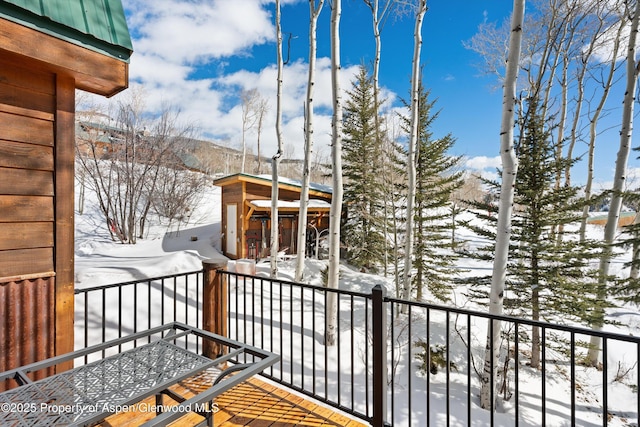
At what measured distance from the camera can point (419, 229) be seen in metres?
8.83

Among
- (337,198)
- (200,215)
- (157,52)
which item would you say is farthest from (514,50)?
(200,215)

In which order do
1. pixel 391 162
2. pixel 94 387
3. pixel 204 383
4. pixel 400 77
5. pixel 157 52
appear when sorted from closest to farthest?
pixel 94 387 < pixel 204 383 < pixel 391 162 < pixel 400 77 < pixel 157 52

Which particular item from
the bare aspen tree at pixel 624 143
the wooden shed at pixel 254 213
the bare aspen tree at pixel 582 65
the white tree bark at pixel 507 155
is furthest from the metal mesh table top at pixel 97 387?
the bare aspen tree at pixel 582 65

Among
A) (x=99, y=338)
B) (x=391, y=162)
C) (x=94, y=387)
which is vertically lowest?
(x=99, y=338)

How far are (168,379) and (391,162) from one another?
24.3 ft

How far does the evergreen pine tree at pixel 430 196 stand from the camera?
28.5 ft

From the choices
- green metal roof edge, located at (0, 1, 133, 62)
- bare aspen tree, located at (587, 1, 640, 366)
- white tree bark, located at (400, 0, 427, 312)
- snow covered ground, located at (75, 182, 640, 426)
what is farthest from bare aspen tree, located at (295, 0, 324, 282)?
bare aspen tree, located at (587, 1, 640, 366)

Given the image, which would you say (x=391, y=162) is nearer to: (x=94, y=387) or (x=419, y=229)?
(x=419, y=229)

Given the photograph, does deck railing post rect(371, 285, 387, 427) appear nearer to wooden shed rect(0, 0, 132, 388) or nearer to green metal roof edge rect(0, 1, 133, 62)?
wooden shed rect(0, 0, 132, 388)

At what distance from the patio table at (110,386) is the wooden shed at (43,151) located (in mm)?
456

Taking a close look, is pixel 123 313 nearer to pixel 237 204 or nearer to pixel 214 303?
pixel 214 303

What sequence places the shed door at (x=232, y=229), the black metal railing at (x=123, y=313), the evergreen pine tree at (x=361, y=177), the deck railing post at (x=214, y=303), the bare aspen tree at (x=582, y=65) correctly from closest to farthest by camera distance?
the deck railing post at (x=214, y=303) → the black metal railing at (x=123, y=313) → the bare aspen tree at (x=582, y=65) → the shed door at (x=232, y=229) → the evergreen pine tree at (x=361, y=177)

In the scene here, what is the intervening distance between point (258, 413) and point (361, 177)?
9.83 metres

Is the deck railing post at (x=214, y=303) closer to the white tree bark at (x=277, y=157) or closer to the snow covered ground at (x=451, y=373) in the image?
the snow covered ground at (x=451, y=373)
